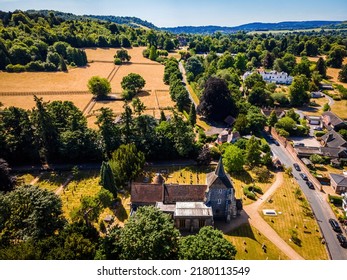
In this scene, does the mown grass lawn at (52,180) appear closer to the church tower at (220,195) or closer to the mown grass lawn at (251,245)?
the church tower at (220,195)

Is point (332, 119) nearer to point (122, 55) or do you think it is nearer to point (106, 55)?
point (122, 55)

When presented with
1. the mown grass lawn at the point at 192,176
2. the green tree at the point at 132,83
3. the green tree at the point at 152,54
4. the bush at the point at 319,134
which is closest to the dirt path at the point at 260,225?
the mown grass lawn at the point at 192,176

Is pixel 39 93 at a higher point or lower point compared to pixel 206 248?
lower

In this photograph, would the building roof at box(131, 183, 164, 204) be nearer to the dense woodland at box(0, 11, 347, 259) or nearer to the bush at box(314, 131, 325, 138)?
the dense woodland at box(0, 11, 347, 259)

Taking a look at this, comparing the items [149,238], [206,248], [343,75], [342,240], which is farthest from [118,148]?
[343,75]

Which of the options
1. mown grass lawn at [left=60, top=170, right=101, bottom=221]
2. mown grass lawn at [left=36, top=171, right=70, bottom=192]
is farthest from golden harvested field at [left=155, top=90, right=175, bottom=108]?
mown grass lawn at [left=36, top=171, right=70, bottom=192]
